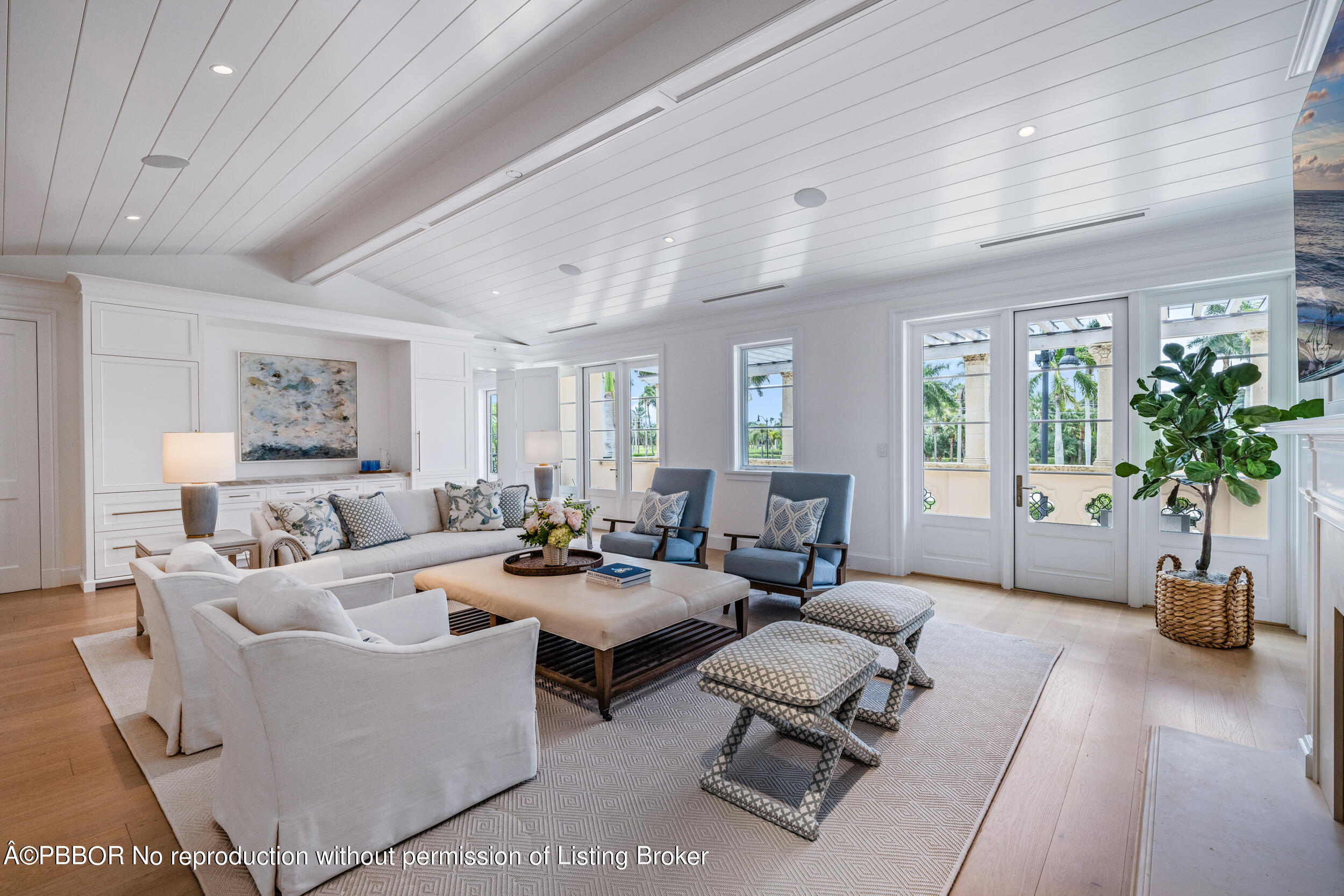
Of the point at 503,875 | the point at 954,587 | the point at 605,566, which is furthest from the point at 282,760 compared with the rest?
the point at 954,587

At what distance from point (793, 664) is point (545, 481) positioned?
4.04 meters

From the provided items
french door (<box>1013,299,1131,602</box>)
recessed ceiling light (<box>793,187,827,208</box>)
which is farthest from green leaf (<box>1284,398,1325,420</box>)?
recessed ceiling light (<box>793,187,827,208</box>)

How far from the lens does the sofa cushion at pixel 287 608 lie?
169 cm

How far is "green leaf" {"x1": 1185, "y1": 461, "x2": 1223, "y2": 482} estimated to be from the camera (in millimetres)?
3346

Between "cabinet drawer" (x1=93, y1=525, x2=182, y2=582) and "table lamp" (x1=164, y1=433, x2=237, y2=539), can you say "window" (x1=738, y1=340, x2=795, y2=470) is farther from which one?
"cabinet drawer" (x1=93, y1=525, x2=182, y2=582)

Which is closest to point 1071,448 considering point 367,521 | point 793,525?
point 793,525

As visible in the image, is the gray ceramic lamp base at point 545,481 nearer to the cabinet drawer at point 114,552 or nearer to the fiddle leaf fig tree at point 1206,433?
the cabinet drawer at point 114,552

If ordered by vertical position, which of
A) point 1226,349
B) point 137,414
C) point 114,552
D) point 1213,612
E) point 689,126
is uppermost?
point 689,126

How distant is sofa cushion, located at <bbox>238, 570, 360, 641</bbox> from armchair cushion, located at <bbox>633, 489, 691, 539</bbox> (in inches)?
116

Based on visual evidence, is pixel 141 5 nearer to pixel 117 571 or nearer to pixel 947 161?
pixel 947 161

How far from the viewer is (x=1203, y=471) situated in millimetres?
3354

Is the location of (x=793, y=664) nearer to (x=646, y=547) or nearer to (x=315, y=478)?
(x=646, y=547)

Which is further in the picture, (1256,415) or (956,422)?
(956,422)

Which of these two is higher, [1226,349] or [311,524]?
[1226,349]
